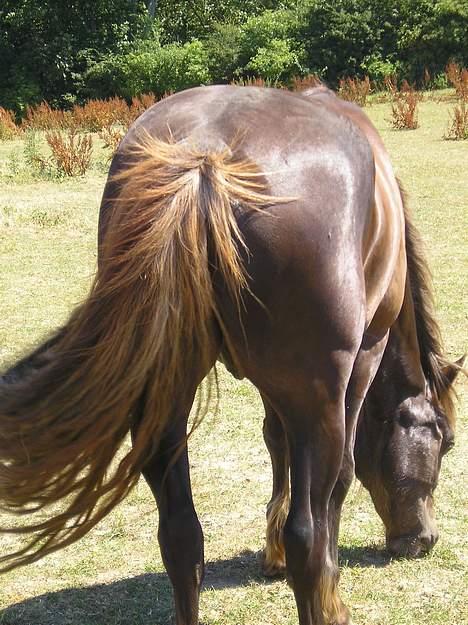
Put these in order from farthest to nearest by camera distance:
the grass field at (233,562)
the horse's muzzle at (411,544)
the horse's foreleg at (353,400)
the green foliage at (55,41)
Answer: the green foliage at (55,41)
the horse's muzzle at (411,544)
the grass field at (233,562)
the horse's foreleg at (353,400)

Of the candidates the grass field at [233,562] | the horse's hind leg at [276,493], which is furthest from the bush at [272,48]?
the horse's hind leg at [276,493]

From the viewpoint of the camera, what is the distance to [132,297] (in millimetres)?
2100

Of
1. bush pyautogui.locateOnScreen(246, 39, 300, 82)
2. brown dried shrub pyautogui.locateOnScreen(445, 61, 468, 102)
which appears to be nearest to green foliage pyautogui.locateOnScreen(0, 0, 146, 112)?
bush pyautogui.locateOnScreen(246, 39, 300, 82)

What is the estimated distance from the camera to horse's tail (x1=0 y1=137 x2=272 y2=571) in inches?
80.0

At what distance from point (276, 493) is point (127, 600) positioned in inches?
27.1

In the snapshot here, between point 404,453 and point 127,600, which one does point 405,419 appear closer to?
point 404,453

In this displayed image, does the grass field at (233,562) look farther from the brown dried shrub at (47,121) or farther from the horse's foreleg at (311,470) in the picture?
the brown dried shrub at (47,121)

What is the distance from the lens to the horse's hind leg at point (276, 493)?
3131 millimetres

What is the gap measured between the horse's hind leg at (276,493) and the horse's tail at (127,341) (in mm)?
906

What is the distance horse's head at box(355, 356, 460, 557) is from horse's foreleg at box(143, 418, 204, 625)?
105cm

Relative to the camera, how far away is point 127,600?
3.20 metres

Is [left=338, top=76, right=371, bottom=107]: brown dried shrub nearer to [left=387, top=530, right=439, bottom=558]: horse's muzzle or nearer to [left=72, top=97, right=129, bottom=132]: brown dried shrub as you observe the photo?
[left=72, top=97, right=129, bottom=132]: brown dried shrub

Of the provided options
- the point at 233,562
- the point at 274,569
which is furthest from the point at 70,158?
the point at 274,569

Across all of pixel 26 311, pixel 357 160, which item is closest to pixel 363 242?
pixel 357 160
